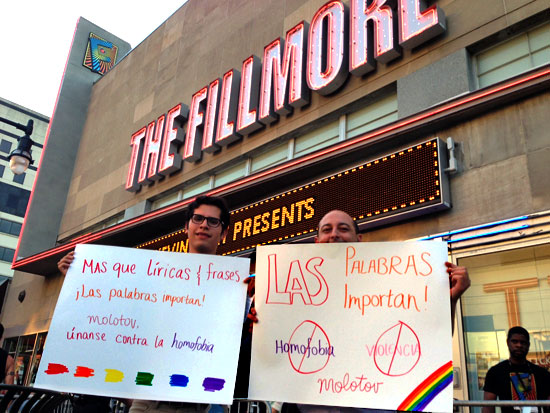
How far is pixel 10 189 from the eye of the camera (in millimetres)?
49250

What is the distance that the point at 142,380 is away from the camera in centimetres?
224

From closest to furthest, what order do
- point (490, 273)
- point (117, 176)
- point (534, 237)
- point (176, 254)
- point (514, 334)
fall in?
point (176, 254)
point (514, 334)
point (534, 237)
point (490, 273)
point (117, 176)

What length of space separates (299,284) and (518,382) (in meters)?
3.20

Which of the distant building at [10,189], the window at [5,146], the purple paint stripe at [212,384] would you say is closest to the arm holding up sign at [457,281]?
the purple paint stripe at [212,384]

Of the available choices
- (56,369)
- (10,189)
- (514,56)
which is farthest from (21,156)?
(10,189)

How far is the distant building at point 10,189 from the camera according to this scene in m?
46.4

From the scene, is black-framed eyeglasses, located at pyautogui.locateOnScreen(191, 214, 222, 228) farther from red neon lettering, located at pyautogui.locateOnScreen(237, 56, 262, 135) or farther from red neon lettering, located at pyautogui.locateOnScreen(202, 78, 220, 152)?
red neon lettering, located at pyautogui.locateOnScreen(202, 78, 220, 152)

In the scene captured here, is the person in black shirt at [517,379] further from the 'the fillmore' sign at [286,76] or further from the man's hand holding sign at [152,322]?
the 'the fillmore' sign at [286,76]

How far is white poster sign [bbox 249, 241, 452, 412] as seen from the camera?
2.08 metres

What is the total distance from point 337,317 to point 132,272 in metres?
1.24

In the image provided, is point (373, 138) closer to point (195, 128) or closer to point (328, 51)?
point (328, 51)

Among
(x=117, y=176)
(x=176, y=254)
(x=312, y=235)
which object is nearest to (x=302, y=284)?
(x=176, y=254)

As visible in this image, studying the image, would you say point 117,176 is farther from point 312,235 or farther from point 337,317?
point 337,317

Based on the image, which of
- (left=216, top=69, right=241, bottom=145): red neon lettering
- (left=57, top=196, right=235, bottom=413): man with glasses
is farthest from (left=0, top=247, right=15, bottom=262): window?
(left=57, top=196, right=235, bottom=413): man with glasses
